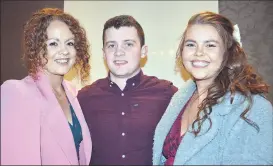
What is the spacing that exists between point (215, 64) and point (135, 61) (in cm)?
67

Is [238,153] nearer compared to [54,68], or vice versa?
[238,153]

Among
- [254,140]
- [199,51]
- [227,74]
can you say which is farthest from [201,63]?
[254,140]

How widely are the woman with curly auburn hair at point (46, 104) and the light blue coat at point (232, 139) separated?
72 cm

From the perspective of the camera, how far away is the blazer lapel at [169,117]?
184 centimetres

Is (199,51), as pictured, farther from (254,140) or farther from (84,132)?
(84,132)

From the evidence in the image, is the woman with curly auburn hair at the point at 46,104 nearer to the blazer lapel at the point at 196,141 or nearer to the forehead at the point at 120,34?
the forehead at the point at 120,34

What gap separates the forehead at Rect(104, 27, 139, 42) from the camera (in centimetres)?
212

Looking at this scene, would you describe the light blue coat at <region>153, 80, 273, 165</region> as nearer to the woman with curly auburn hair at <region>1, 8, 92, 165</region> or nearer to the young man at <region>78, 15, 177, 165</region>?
the young man at <region>78, 15, 177, 165</region>

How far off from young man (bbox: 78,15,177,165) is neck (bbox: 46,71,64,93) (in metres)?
0.24

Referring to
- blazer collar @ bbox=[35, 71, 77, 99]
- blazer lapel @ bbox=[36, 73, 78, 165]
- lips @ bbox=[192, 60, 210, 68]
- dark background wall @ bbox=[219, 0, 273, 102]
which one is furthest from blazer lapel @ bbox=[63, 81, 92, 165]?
dark background wall @ bbox=[219, 0, 273, 102]

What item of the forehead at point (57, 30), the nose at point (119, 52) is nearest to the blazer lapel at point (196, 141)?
the nose at point (119, 52)

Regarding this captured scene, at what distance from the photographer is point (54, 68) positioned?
6.13 feet

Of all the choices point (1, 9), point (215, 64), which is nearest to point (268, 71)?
point (215, 64)

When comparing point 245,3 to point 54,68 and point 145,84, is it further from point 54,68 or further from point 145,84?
point 54,68
